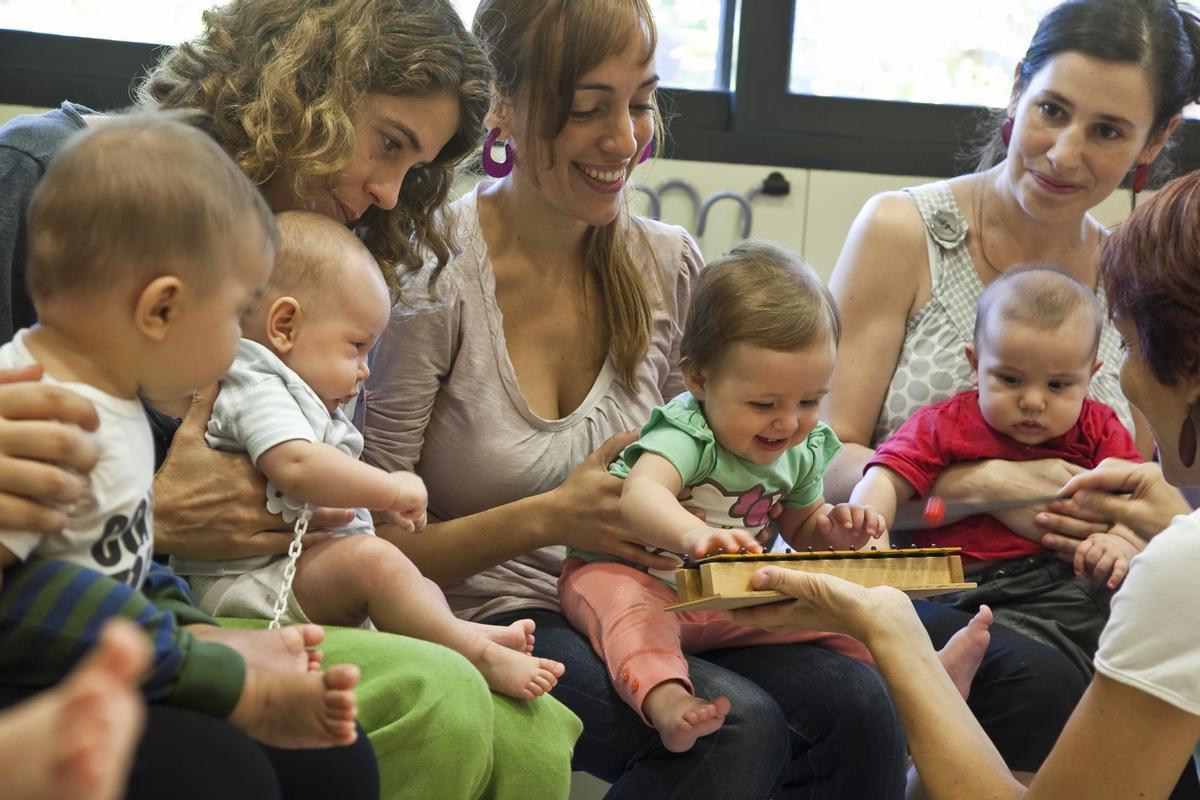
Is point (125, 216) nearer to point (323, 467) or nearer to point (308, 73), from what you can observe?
point (323, 467)

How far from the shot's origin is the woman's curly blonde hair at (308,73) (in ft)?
5.36

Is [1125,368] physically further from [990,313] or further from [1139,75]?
[1139,75]

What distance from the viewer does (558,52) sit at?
75.1 inches

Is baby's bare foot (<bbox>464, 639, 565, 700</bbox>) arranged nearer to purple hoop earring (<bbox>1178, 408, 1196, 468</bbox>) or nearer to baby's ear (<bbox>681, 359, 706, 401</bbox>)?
baby's ear (<bbox>681, 359, 706, 401</bbox>)

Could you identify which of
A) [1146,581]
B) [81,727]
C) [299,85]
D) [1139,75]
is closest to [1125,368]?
[1146,581]

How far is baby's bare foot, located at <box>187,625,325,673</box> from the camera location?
3.95ft

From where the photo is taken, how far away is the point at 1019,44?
10.9 feet

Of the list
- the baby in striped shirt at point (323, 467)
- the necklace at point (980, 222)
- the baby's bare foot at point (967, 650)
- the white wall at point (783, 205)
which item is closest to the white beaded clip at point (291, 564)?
the baby in striped shirt at point (323, 467)

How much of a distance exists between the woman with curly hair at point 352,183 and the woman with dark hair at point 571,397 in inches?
5.5

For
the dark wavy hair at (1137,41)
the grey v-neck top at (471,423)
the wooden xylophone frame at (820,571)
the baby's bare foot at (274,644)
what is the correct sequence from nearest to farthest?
the baby's bare foot at (274,644), the wooden xylophone frame at (820,571), the grey v-neck top at (471,423), the dark wavy hair at (1137,41)

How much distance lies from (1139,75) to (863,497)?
87 centimetres

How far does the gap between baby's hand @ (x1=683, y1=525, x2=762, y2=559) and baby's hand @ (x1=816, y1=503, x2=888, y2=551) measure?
296 millimetres

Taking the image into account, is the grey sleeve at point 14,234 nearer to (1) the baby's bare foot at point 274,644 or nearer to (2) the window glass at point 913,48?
(1) the baby's bare foot at point 274,644

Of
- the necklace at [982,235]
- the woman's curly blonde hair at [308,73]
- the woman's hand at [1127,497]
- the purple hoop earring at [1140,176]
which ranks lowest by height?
the woman's hand at [1127,497]
